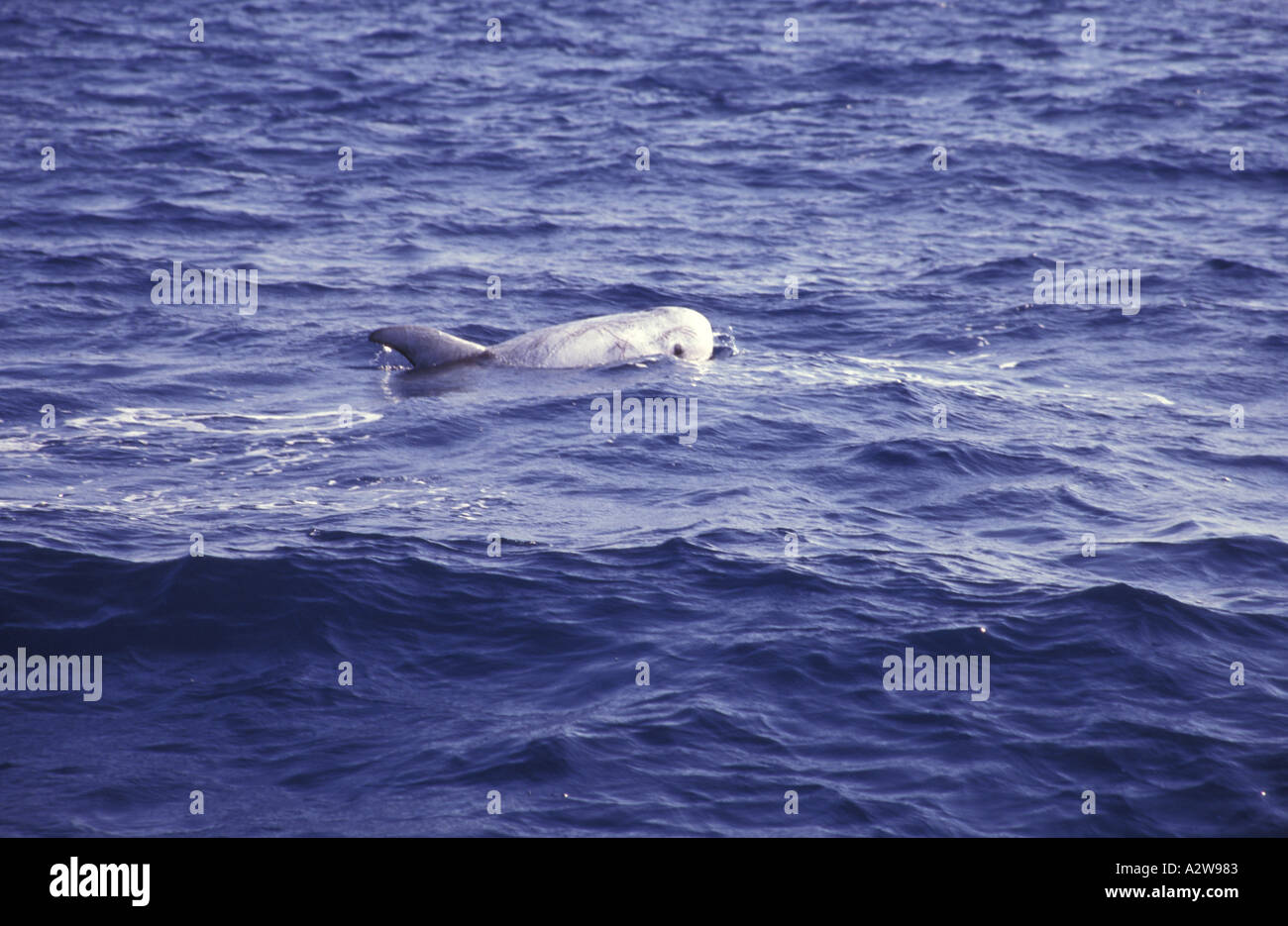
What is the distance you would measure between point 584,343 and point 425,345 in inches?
83.1

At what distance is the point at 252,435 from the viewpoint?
613 inches

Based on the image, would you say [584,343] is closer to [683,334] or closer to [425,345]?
[683,334]

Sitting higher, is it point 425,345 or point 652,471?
point 425,345

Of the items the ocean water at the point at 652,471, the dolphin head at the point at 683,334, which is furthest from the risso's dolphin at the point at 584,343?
the ocean water at the point at 652,471

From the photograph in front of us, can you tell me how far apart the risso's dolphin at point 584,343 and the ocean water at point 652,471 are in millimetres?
468

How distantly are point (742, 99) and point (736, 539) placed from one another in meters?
22.9

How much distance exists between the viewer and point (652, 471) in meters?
15.1

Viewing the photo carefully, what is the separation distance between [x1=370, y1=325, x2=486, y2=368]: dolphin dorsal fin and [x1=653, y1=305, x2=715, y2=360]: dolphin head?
2448 mm

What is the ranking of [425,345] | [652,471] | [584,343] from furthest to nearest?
[584,343], [425,345], [652,471]

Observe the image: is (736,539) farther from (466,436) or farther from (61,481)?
(61,481)

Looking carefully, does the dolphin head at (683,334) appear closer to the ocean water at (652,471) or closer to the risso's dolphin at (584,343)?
the risso's dolphin at (584,343)

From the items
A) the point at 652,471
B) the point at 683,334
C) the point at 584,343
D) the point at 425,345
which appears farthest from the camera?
the point at 683,334

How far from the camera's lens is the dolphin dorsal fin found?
17.5 meters

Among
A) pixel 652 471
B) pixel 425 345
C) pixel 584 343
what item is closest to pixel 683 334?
pixel 584 343
